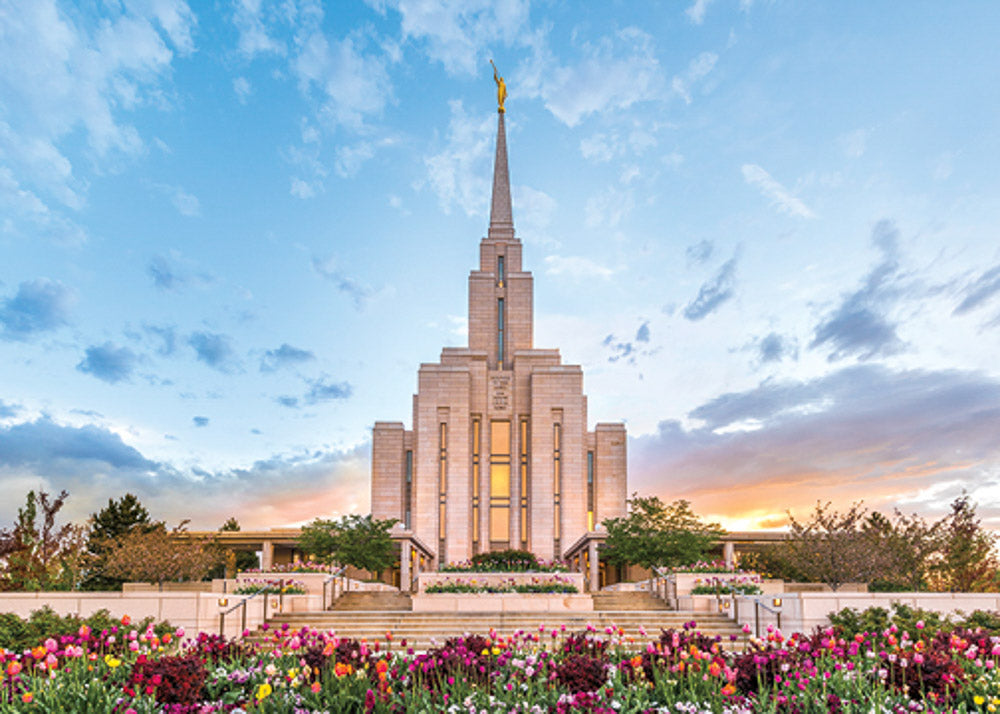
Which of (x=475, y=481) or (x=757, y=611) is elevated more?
(x=475, y=481)

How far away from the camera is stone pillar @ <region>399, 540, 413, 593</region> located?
42.3 metres

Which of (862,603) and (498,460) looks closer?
(862,603)

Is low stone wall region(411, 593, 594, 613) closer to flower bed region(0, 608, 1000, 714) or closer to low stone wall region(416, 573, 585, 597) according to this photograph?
low stone wall region(416, 573, 585, 597)

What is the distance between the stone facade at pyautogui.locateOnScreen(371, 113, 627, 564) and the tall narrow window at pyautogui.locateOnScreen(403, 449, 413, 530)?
0.07 m

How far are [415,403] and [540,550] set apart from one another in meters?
13.5

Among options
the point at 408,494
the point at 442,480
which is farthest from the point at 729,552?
the point at 408,494

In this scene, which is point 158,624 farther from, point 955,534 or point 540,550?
point 540,550

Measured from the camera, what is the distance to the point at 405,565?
4334cm

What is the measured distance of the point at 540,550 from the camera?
169ft

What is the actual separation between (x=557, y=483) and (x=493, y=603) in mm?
31798

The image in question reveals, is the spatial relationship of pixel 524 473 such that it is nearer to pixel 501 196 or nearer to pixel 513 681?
pixel 501 196

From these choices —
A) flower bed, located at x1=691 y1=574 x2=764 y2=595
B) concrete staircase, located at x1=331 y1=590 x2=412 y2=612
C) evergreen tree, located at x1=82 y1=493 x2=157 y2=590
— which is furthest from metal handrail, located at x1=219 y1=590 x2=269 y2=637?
evergreen tree, located at x1=82 y1=493 x2=157 y2=590

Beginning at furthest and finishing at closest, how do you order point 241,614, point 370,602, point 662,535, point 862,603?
point 662,535 < point 370,602 < point 241,614 < point 862,603

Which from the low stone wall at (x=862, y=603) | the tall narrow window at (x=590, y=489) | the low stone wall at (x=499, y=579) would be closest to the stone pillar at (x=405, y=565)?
the tall narrow window at (x=590, y=489)
